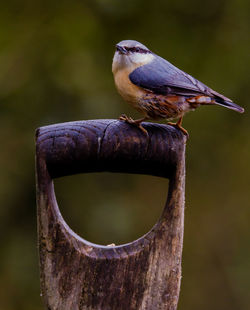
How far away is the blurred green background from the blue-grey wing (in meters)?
2.33

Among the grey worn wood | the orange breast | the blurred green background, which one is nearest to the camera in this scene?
the grey worn wood

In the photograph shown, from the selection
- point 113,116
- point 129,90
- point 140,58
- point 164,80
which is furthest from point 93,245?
point 113,116

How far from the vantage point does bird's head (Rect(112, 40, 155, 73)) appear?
3.27 m

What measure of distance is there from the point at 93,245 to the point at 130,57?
1007 mm

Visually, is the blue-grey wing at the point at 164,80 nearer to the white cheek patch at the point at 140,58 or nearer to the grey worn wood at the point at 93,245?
the white cheek patch at the point at 140,58

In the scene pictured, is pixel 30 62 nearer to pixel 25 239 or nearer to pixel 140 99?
pixel 25 239

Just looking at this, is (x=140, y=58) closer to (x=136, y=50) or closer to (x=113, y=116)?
(x=136, y=50)

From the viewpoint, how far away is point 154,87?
3213 mm

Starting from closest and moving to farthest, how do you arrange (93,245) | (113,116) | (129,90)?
(93,245), (129,90), (113,116)

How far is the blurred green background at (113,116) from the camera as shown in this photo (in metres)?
5.74

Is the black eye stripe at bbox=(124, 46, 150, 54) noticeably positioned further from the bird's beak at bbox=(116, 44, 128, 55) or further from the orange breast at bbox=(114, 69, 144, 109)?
the orange breast at bbox=(114, 69, 144, 109)

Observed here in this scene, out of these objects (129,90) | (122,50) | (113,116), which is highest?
(122,50)

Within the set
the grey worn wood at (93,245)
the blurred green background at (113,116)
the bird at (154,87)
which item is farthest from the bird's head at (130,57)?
the blurred green background at (113,116)

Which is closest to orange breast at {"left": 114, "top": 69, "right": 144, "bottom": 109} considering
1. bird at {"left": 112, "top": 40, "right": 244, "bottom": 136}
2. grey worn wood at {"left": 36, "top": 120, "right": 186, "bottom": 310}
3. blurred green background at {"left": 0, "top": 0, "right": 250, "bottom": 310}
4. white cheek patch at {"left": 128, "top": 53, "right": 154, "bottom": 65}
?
bird at {"left": 112, "top": 40, "right": 244, "bottom": 136}
